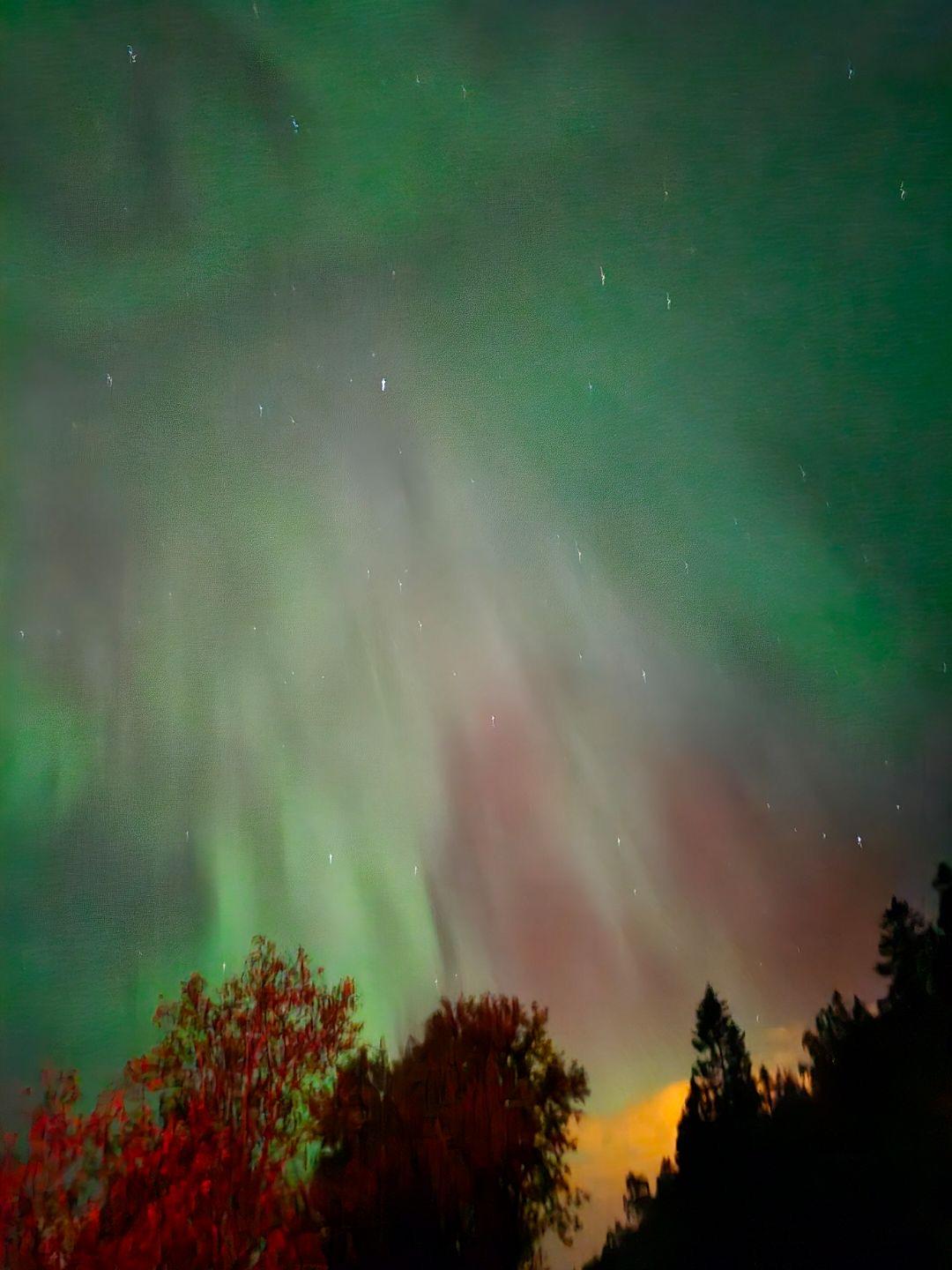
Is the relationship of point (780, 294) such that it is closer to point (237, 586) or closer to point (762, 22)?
point (762, 22)

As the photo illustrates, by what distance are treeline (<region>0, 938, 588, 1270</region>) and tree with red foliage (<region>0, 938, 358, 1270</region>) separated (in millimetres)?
11

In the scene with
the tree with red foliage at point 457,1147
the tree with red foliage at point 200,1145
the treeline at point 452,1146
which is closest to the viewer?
the tree with red foliage at point 200,1145

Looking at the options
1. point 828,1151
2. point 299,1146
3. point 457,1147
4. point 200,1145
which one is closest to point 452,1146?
point 457,1147

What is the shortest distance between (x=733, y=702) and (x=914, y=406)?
3.28 metres

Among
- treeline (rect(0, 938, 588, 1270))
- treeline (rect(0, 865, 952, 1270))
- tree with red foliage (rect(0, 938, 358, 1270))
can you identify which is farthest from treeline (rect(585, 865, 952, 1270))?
tree with red foliage (rect(0, 938, 358, 1270))

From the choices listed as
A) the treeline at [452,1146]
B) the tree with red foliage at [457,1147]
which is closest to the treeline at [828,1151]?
the treeline at [452,1146]

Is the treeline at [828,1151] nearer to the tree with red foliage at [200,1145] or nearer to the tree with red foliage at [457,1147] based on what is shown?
the tree with red foliage at [457,1147]

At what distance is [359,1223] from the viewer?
6.65m

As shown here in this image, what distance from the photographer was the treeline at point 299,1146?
6.31m

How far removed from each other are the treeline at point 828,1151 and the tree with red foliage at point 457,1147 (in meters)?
0.67

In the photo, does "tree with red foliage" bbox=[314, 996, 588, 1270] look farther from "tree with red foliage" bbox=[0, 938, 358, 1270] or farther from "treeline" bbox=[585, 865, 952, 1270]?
"treeline" bbox=[585, 865, 952, 1270]

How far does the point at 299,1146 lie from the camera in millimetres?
7035

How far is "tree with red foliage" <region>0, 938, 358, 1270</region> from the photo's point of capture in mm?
Result: 6184

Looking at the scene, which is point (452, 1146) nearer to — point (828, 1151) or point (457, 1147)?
point (457, 1147)
